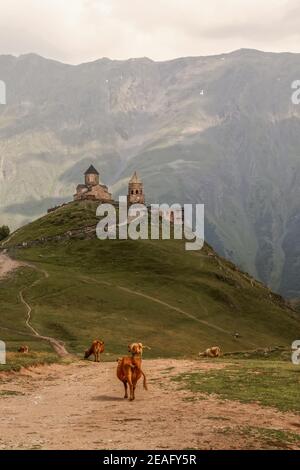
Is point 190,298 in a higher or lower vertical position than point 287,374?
higher

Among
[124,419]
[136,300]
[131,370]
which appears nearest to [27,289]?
[136,300]

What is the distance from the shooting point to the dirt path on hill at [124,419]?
22.5 meters

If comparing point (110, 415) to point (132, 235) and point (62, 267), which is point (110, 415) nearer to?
point (62, 267)

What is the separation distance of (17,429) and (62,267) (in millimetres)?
127368

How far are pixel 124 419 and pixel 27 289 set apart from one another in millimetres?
104119

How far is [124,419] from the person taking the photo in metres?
26.9

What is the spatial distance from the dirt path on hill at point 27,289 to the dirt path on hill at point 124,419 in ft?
114

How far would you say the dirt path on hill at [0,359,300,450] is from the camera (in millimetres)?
22547

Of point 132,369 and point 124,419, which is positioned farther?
point 132,369

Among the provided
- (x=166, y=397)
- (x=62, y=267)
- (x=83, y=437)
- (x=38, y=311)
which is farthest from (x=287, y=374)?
(x=62, y=267)

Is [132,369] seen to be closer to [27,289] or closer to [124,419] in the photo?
[124,419]

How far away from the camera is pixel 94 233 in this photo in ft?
593

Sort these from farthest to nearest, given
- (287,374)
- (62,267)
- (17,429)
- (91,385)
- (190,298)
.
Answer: (62,267) < (190,298) < (287,374) < (91,385) < (17,429)

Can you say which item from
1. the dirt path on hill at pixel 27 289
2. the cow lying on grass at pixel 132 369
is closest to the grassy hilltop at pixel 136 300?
the dirt path on hill at pixel 27 289
